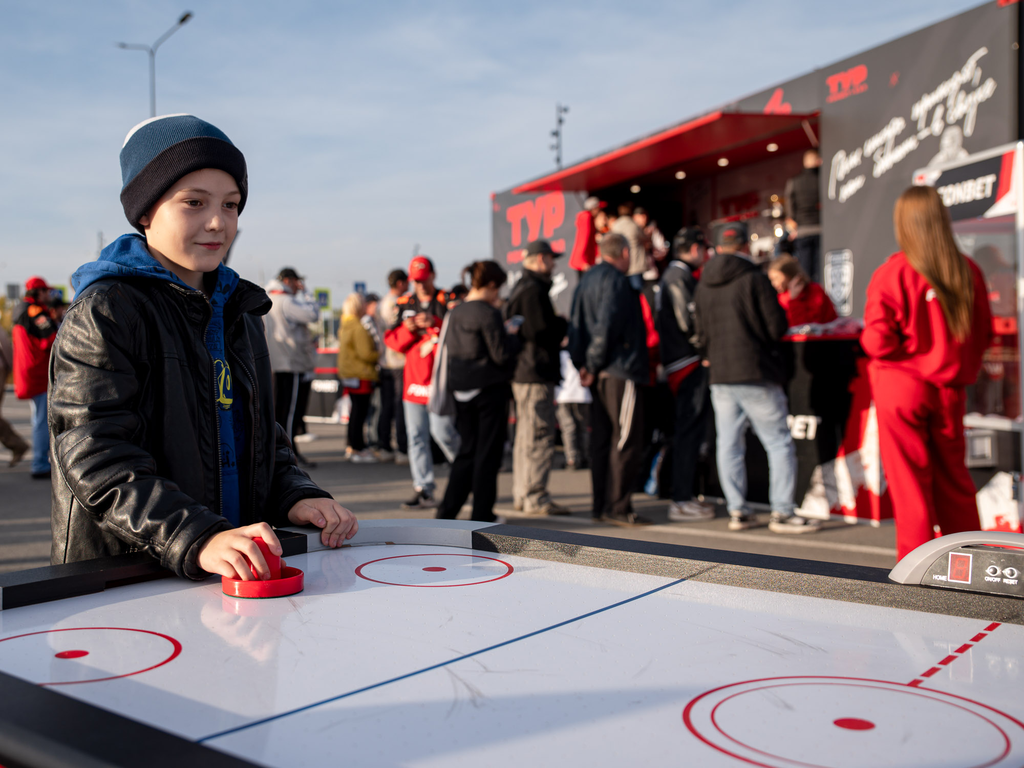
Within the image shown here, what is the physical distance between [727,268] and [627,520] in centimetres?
173

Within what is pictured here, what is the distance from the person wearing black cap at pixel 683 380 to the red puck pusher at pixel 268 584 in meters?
4.78

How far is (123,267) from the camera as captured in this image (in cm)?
166

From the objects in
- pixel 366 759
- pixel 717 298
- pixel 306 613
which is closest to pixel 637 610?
pixel 306 613

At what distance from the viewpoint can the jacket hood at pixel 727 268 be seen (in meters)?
5.51

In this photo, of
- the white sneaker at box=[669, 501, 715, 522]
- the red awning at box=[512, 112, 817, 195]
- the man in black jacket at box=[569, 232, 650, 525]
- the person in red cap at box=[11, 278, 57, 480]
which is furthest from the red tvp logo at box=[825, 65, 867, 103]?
the person in red cap at box=[11, 278, 57, 480]

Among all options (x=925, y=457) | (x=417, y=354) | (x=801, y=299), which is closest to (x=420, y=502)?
(x=417, y=354)

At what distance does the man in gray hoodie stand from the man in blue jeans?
153 inches

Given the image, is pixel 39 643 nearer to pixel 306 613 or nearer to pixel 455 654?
pixel 306 613

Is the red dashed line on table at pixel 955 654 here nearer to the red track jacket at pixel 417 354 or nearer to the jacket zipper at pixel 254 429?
the jacket zipper at pixel 254 429

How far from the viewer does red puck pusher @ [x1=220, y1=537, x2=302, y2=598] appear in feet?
4.77

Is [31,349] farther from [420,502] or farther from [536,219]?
[536,219]

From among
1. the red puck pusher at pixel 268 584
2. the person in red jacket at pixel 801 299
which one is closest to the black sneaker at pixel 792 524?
the person in red jacket at pixel 801 299

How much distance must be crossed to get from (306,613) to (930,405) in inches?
123

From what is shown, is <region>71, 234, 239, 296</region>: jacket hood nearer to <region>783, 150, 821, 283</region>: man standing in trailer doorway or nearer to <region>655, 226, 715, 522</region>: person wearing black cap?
<region>655, 226, 715, 522</region>: person wearing black cap
